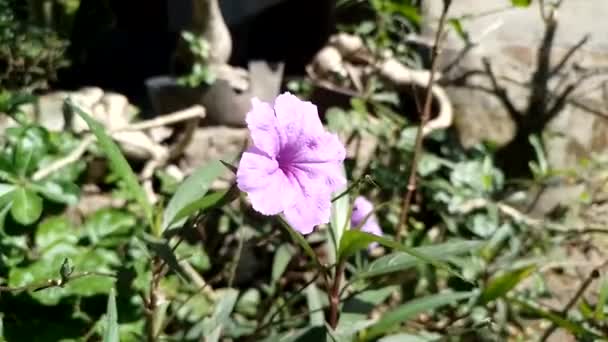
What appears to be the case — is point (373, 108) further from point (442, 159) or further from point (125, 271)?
point (125, 271)

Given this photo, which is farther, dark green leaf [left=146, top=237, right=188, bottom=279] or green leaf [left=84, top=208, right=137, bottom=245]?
green leaf [left=84, top=208, right=137, bottom=245]

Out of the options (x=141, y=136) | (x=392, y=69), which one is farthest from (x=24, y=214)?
(x=392, y=69)

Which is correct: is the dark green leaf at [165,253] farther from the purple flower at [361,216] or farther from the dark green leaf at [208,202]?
the purple flower at [361,216]

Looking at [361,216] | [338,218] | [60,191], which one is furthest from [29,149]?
[361,216]

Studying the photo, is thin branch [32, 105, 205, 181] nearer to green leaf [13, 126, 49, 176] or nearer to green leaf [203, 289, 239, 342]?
green leaf [13, 126, 49, 176]

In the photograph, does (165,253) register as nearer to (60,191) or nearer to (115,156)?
(115,156)

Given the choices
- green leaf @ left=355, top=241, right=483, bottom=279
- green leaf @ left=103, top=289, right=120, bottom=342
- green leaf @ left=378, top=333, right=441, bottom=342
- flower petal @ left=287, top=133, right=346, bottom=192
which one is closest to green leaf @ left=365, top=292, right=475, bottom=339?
green leaf @ left=378, top=333, right=441, bottom=342

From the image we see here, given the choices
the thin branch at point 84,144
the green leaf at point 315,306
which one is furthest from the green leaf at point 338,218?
the thin branch at point 84,144
